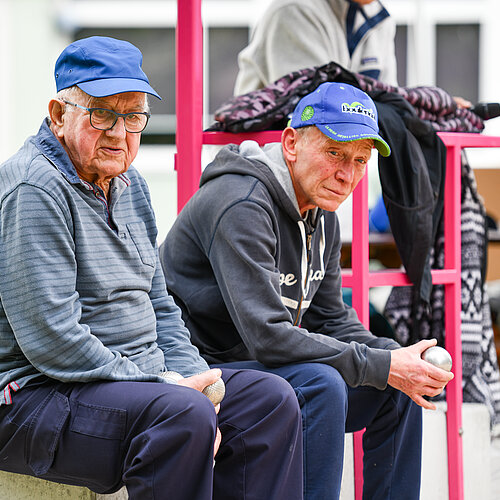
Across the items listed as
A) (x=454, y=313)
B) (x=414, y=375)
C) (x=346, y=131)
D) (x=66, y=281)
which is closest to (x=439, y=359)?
(x=414, y=375)

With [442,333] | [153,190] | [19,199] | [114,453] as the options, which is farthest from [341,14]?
[153,190]

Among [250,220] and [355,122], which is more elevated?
[355,122]

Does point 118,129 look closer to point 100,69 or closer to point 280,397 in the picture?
point 100,69

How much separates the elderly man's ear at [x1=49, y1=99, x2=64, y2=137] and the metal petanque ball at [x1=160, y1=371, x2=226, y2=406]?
23.3 inches

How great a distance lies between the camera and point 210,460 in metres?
1.56

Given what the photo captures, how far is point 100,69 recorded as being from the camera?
171cm

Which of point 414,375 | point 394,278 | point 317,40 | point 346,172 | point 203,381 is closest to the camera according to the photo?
point 203,381

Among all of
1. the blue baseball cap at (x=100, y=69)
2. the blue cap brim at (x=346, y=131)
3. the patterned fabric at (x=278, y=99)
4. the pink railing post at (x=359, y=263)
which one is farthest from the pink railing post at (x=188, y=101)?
the blue baseball cap at (x=100, y=69)

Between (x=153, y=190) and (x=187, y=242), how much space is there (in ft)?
19.4

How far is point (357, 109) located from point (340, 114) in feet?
0.21

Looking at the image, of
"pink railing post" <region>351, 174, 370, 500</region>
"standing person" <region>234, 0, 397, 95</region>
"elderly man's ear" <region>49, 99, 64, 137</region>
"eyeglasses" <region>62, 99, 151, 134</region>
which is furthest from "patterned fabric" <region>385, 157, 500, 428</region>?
"elderly man's ear" <region>49, 99, 64, 137</region>

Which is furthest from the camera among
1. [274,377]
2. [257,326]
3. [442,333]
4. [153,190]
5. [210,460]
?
[153,190]

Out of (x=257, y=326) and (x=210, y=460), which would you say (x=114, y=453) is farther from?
(x=257, y=326)

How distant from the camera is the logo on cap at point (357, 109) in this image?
2129 millimetres
